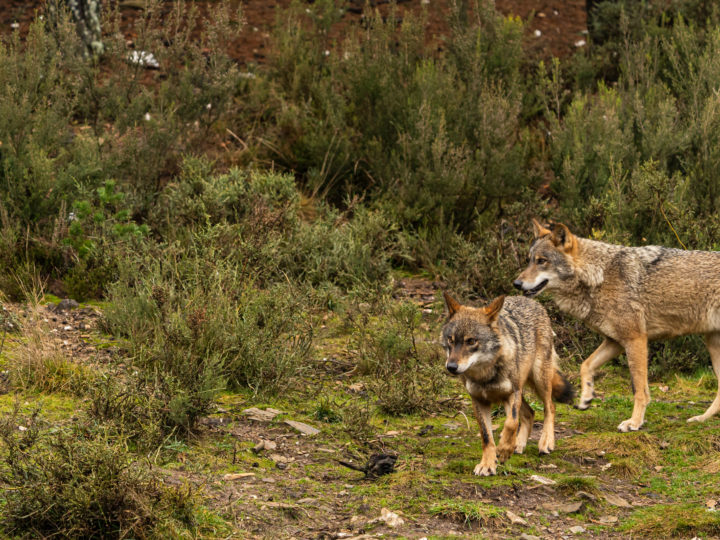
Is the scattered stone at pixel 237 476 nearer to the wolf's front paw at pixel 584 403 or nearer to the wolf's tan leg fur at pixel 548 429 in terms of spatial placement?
the wolf's tan leg fur at pixel 548 429

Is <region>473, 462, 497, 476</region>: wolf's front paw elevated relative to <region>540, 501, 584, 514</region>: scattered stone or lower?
lower

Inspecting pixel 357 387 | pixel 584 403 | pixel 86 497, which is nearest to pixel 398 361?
pixel 357 387

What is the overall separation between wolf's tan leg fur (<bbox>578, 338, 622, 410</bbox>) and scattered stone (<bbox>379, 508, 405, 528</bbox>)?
108 inches

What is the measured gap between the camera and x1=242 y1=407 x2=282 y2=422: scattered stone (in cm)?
645

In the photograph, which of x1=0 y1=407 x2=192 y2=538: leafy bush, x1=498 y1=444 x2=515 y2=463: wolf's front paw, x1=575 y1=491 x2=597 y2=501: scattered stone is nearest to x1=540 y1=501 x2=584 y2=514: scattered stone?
x1=575 y1=491 x2=597 y2=501: scattered stone

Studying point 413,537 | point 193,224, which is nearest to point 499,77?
point 193,224

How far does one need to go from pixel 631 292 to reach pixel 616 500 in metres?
2.22

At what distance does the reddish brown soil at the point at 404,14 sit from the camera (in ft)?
49.8

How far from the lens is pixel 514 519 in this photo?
491 centimetres

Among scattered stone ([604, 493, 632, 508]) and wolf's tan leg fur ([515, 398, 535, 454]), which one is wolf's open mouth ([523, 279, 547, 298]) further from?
scattered stone ([604, 493, 632, 508])

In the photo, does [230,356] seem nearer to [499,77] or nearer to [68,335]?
[68,335]

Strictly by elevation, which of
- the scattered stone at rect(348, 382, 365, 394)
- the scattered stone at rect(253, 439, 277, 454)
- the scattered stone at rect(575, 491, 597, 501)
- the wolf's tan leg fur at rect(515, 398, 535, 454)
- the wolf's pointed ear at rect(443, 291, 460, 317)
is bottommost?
the scattered stone at rect(348, 382, 365, 394)

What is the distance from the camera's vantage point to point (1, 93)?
945cm

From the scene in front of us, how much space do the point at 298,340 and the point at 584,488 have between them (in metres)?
3.17
